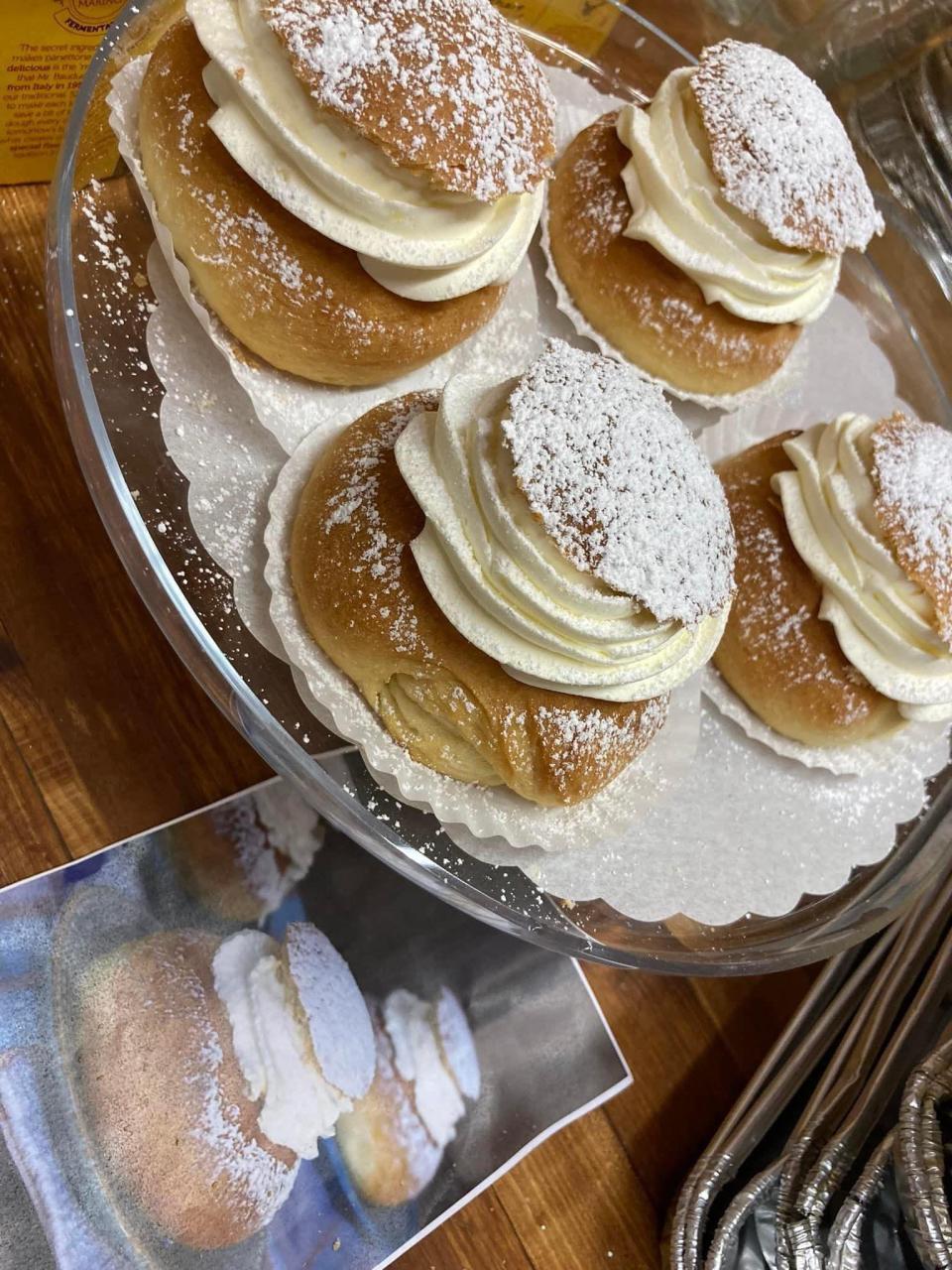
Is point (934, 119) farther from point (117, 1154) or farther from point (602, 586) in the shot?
point (117, 1154)

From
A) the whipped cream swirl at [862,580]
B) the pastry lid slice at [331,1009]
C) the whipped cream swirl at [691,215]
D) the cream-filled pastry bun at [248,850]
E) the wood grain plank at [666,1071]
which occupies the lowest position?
the wood grain plank at [666,1071]

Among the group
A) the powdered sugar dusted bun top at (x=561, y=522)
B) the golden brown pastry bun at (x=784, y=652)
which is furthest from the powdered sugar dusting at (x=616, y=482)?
the golden brown pastry bun at (x=784, y=652)

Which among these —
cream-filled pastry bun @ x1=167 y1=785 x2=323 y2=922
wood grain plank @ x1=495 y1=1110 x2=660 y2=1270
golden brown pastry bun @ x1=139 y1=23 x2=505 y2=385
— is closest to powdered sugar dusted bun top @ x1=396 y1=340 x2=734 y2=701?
golden brown pastry bun @ x1=139 y1=23 x2=505 y2=385

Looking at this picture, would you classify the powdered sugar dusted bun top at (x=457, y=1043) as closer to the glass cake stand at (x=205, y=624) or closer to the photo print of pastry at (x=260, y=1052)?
the photo print of pastry at (x=260, y=1052)

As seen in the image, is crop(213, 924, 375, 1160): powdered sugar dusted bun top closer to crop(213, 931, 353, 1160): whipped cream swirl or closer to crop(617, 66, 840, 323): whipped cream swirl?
crop(213, 931, 353, 1160): whipped cream swirl

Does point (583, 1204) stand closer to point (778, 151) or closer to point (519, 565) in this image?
point (519, 565)

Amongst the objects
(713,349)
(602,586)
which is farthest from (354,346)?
(713,349)
